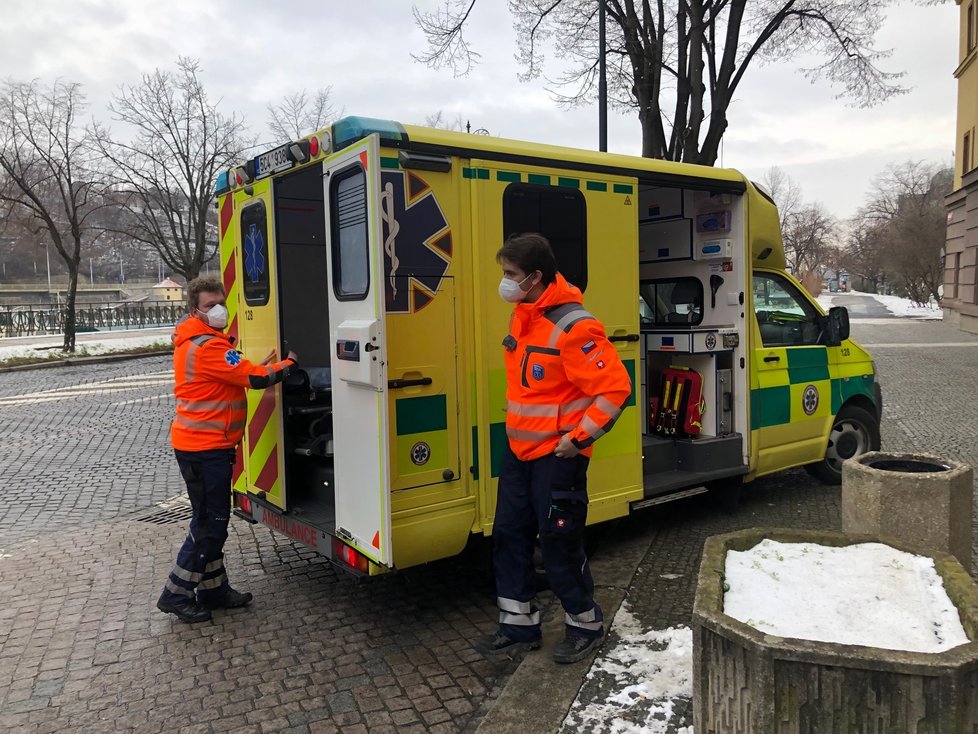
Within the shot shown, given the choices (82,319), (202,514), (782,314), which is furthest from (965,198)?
(82,319)

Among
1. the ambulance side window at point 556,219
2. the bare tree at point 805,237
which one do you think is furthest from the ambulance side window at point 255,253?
the bare tree at point 805,237

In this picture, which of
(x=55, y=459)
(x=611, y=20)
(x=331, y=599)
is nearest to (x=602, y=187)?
(x=331, y=599)

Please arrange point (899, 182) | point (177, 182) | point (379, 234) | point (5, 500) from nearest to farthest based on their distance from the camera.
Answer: point (379, 234) → point (5, 500) → point (177, 182) → point (899, 182)

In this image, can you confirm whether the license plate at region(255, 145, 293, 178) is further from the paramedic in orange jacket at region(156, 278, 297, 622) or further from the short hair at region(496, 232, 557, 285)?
the short hair at region(496, 232, 557, 285)

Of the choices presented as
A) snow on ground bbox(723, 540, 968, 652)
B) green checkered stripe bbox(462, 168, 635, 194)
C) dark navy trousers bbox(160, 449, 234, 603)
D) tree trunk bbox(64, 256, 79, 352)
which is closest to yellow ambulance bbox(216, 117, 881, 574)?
green checkered stripe bbox(462, 168, 635, 194)

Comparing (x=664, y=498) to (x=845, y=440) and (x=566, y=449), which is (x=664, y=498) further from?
(x=845, y=440)

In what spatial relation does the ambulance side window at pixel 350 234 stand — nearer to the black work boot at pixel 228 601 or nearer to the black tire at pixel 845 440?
the black work boot at pixel 228 601

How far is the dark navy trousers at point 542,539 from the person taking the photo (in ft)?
10.9

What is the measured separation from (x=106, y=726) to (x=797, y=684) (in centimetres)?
267

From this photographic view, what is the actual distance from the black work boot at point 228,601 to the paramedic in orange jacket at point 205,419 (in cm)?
15

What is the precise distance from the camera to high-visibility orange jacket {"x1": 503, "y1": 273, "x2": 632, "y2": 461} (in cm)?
318

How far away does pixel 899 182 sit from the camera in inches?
2398

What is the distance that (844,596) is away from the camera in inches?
108

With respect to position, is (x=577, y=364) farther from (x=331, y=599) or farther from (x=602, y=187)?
(x=331, y=599)
